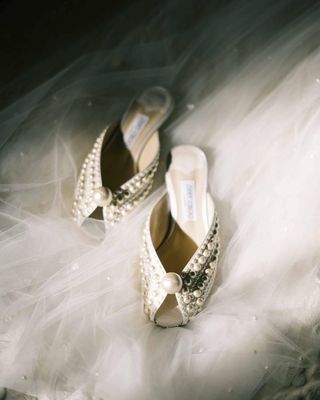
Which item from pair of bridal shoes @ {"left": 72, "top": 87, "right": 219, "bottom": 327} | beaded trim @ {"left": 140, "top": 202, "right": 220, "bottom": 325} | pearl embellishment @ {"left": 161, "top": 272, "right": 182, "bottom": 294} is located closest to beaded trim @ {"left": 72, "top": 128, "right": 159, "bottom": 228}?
pair of bridal shoes @ {"left": 72, "top": 87, "right": 219, "bottom": 327}

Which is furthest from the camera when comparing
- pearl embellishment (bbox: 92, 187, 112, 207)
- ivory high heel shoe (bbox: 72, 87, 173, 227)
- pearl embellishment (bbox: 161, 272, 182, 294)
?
ivory high heel shoe (bbox: 72, 87, 173, 227)

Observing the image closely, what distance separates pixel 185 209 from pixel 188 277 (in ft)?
0.71

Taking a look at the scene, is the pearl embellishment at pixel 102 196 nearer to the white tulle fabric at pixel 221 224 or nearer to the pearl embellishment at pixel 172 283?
the white tulle fabric at pixel 221 224

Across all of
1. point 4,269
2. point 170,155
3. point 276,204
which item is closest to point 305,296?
point 276,204

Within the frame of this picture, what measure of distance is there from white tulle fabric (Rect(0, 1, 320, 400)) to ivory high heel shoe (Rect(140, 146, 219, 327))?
34 millimetres

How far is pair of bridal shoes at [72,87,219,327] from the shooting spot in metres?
0.88

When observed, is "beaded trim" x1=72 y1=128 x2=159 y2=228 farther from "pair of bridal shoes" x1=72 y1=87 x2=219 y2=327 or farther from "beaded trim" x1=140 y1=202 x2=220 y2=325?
"beaded trim" x1=140 y1=202 x2=220 y2=325

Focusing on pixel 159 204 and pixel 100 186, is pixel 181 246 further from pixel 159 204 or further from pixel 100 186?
pixel 100 186

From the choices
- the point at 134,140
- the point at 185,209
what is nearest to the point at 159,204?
the point at 185,209

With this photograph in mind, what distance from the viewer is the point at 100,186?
3.19 ft

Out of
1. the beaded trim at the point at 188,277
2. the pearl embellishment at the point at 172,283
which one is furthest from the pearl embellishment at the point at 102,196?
the pearl embellishment at the point at 172,283

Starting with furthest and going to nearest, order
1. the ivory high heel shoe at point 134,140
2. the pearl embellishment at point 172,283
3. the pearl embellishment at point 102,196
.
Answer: the ivory high heel shoe at point 134,140, the pearl embellishment at point 102,196, the pearl embellishment at point 172,283

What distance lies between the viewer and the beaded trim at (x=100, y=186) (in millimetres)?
979

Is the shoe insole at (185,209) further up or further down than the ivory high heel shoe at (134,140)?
further down
